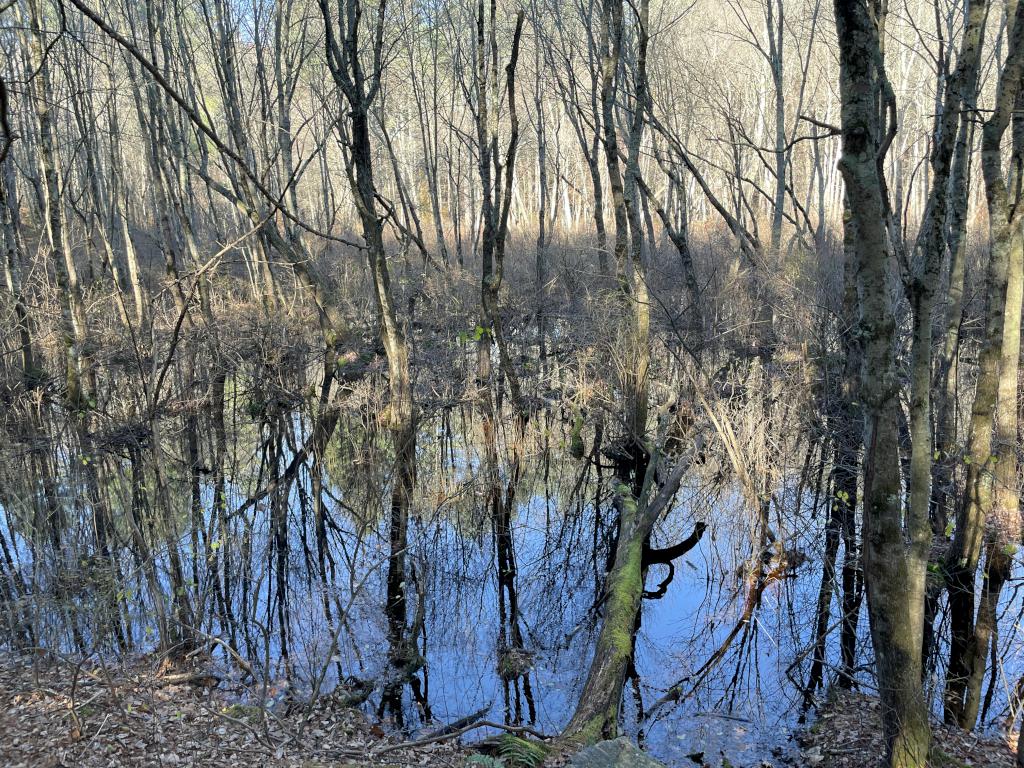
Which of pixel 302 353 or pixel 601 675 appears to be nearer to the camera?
pixel 601 675

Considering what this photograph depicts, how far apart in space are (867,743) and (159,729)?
381 centimetres

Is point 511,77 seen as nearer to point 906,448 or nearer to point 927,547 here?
point 906,448

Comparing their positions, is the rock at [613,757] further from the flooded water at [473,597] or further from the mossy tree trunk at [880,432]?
the mossy tree trunk at [880,432]

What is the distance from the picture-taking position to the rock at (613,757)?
3156 millimetres

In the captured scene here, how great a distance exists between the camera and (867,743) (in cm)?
406

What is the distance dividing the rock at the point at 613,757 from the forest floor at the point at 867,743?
135cm

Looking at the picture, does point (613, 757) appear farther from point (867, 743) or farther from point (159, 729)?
point (159, 729)

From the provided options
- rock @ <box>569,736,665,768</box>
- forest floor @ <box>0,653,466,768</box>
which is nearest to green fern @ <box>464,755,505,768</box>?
forest floor @ <box>0,653,466,768</box>

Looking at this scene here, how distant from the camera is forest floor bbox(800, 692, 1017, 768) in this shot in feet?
12.5

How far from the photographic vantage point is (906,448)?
721 centimetres

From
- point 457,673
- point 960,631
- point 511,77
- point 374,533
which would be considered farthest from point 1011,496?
point 511,77

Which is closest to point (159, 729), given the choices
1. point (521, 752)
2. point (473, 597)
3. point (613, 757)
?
point (521, 752)

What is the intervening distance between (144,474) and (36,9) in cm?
523

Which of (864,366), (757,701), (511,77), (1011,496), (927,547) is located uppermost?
(511,77)
